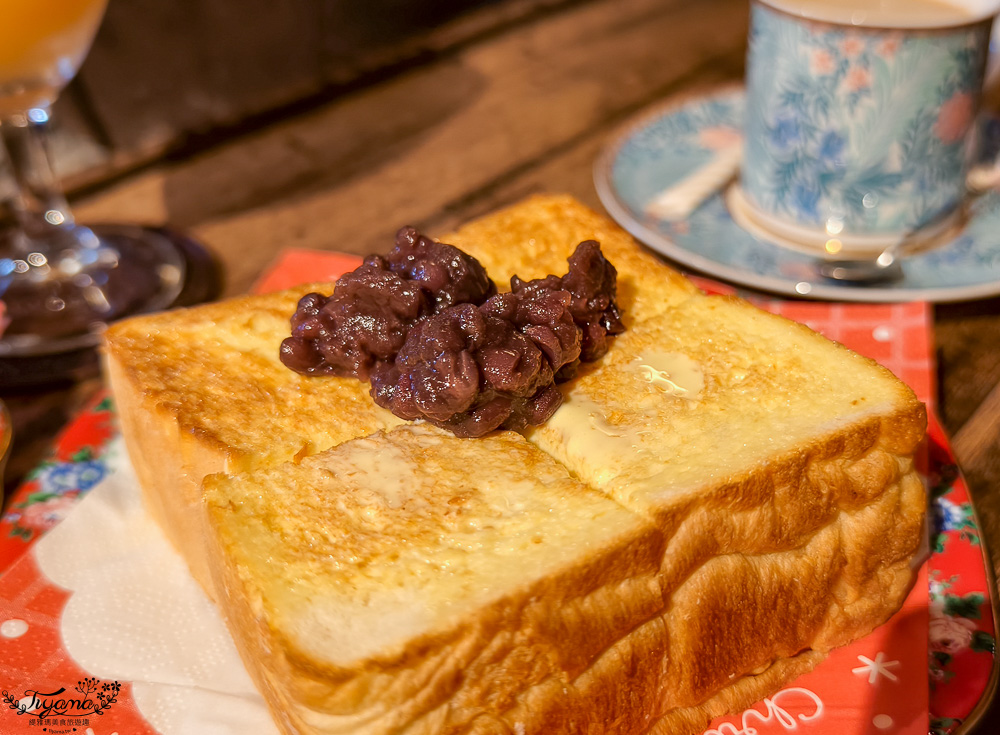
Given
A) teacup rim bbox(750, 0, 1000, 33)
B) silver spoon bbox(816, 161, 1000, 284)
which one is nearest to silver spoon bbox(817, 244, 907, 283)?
silver spoon bbox(816, 161, 1000, 284)

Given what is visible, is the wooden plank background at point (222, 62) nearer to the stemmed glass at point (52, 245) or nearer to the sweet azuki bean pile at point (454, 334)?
the stemmed glass at point (52, 245)

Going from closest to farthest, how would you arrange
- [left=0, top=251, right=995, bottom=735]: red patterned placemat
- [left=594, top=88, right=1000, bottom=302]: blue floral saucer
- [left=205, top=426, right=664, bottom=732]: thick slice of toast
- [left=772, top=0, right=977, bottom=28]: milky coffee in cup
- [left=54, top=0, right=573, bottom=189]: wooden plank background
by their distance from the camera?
[left=205, top=426, right=664, bottom=732]: thick slice of toast < [left=0, top=251, right=995, bottom=735]: red patterned placemat < [left=594, top=88, right=1000, bottom=302]: blue floral saucer < [left=772, top=0, right=977, bottom=28]: milky coffee in cup < [left=54, top=0, right=573, bottom=189]: wooden plank background

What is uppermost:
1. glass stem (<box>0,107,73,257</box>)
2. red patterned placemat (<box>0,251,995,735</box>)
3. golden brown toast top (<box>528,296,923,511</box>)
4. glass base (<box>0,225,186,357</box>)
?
glass stem (<box>0,107,73,257</box>)

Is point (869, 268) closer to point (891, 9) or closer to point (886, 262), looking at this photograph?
point (886, 262)

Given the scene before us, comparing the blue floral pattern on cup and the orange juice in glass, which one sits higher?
the orange juice in glass

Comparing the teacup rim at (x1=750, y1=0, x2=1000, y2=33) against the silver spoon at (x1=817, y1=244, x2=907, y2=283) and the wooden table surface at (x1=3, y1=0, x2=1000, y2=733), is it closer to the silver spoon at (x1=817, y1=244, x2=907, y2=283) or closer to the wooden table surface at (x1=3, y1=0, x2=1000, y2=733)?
the silver spoon at (x1=817, y1=244, x2=907, y2=283)

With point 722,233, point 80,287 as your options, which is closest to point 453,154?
point 722,233

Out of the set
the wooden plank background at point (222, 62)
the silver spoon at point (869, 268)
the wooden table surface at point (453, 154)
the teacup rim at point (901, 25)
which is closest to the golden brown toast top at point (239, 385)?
the wooden table surface at point (453, 154)
